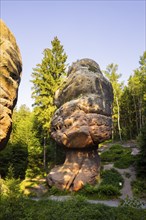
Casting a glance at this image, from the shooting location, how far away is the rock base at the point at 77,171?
20.3 m

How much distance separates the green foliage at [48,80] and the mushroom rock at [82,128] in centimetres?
447

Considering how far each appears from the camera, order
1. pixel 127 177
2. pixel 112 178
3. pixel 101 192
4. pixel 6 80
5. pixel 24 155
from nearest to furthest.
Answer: pixel 6 80 < pixel 101 192 < pixel 112 178 < pixel 127 177 < pixel 24 155

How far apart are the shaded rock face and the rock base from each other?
306 inches

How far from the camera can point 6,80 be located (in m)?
15.5

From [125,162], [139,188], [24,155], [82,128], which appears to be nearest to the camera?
[139,188]

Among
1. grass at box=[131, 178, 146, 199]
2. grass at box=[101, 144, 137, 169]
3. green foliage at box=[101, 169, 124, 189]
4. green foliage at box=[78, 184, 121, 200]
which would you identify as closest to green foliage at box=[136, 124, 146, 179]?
grass at box=[131, 178, 146, 199]

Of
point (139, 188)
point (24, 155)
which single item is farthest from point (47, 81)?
point (139, 188)

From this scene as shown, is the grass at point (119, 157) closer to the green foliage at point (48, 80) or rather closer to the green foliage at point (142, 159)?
the green foliage at point (142, 159)

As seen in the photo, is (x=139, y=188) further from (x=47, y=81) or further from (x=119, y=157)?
(x=47, y=81)

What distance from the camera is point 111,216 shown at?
431 inches

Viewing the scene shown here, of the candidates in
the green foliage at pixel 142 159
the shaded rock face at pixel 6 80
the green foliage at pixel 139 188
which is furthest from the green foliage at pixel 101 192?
the shaded rock face at pixel 6 80

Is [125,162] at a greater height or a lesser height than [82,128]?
lesser

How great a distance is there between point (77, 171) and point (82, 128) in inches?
177

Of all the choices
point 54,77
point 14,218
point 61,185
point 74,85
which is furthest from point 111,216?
point 54,77
